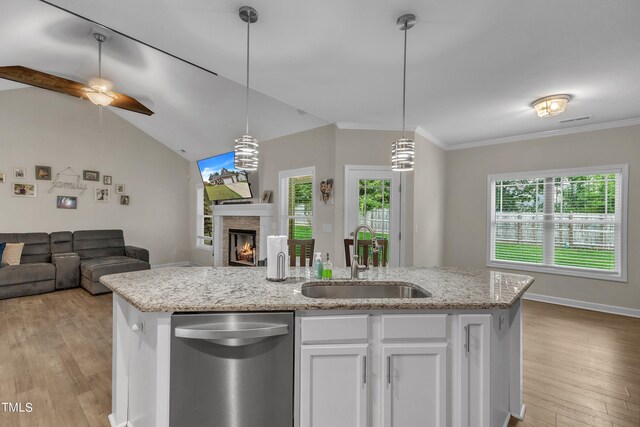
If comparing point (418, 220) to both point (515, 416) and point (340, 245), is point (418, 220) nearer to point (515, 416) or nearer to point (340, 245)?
point (340, 245)

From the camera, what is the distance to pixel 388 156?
4375mm

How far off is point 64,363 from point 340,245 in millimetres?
3111

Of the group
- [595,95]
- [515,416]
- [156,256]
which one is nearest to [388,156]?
[595,95]

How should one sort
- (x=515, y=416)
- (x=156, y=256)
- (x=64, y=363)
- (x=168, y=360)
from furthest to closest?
(x=156, y=256)
(x=64, y=363)
(x=515, y=416)
(x=168, y=360)

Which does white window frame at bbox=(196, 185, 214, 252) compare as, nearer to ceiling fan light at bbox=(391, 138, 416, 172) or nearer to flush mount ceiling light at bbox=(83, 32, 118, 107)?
flush mount ceiling light at bbox=(83, 32, 118, 107)

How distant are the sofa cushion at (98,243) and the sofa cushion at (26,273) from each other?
0.72 m

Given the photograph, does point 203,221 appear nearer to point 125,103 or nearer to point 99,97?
point 125,103

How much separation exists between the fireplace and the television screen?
0.71 metres

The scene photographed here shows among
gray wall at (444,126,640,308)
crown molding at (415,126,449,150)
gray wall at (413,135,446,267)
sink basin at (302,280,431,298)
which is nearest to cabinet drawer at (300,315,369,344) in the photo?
sink basin at (302,280,431,298)

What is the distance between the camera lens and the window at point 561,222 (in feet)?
13.4

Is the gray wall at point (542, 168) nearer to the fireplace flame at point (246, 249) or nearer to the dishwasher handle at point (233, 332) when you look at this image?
the fireplace flame at point (246, 249)

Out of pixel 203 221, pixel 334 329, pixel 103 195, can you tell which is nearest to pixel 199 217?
pixel 203 221

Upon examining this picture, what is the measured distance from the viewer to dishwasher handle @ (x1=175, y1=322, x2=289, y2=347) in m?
1.43

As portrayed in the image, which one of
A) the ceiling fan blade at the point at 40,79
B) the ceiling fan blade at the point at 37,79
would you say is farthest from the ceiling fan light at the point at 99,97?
the ceiling fan blade at the point at 37,79
